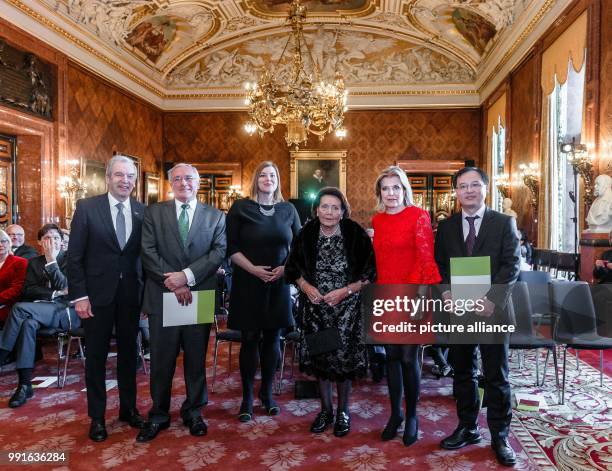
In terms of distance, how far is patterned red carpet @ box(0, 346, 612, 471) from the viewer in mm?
3039

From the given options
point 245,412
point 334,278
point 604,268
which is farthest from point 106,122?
point 604,268

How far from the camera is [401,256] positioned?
327 cm

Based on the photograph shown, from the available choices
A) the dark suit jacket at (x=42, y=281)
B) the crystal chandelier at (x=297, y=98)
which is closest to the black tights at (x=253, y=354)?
the dark suit jacket at (x=42, y=281)

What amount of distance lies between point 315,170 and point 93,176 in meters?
6.30

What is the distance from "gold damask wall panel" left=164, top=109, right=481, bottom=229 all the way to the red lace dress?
11415 mm

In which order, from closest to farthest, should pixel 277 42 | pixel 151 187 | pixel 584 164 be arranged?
pixel 584 164 → pixel 277 42 → pixel 151 187


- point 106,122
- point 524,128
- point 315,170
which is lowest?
point 315,170

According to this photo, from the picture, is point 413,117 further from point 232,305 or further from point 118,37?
point 232,305

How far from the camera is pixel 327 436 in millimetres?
3428

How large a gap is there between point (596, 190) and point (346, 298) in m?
4.87

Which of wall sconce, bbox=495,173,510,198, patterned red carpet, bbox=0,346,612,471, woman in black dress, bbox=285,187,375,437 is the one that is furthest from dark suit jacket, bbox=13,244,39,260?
wall sconce, bbox=495,173,510,198

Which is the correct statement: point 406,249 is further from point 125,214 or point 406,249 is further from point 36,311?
point 36,311

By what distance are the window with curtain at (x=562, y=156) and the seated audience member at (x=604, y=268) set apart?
2956 millimetres

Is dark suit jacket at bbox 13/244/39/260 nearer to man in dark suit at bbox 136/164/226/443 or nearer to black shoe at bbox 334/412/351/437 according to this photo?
man in dark suit at bbox 136/164/226/443
